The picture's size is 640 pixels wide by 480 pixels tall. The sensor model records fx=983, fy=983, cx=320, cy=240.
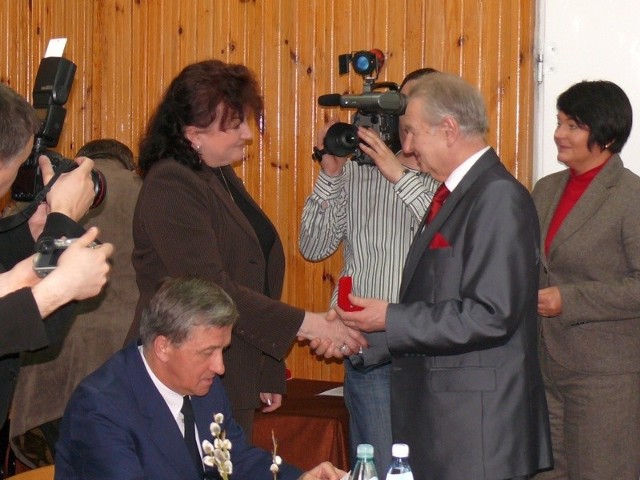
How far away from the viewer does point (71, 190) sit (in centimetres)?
205

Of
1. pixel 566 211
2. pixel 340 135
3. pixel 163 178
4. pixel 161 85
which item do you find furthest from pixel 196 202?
pixel 161 85

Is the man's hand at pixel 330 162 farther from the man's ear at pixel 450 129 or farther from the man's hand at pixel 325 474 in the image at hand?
the man's hand at pixel 325 474

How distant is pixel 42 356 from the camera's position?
12.3ft

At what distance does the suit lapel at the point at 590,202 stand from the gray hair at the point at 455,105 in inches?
30.0

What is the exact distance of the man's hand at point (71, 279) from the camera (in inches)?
70.6

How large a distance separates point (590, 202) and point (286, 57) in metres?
1.50

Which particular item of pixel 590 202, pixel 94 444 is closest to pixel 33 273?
pixel 94 444

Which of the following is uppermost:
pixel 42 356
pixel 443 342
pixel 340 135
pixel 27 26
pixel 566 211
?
pixel 27 26

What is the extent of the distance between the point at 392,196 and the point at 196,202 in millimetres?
734

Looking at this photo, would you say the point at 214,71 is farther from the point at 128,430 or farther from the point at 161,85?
the point at 161,85

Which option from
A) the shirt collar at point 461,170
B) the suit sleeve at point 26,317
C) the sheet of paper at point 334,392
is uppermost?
the shirt collar at point 461,170

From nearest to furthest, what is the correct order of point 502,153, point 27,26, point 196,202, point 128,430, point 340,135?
point 128,430
point 196,202
point 340,135
point 502,153
point 27,26

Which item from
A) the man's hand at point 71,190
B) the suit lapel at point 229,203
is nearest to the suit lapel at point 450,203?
the suit lapel at point 229,203

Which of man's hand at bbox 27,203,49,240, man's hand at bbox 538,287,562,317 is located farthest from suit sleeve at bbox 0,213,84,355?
man's hand at bbox 538,287,562,317
